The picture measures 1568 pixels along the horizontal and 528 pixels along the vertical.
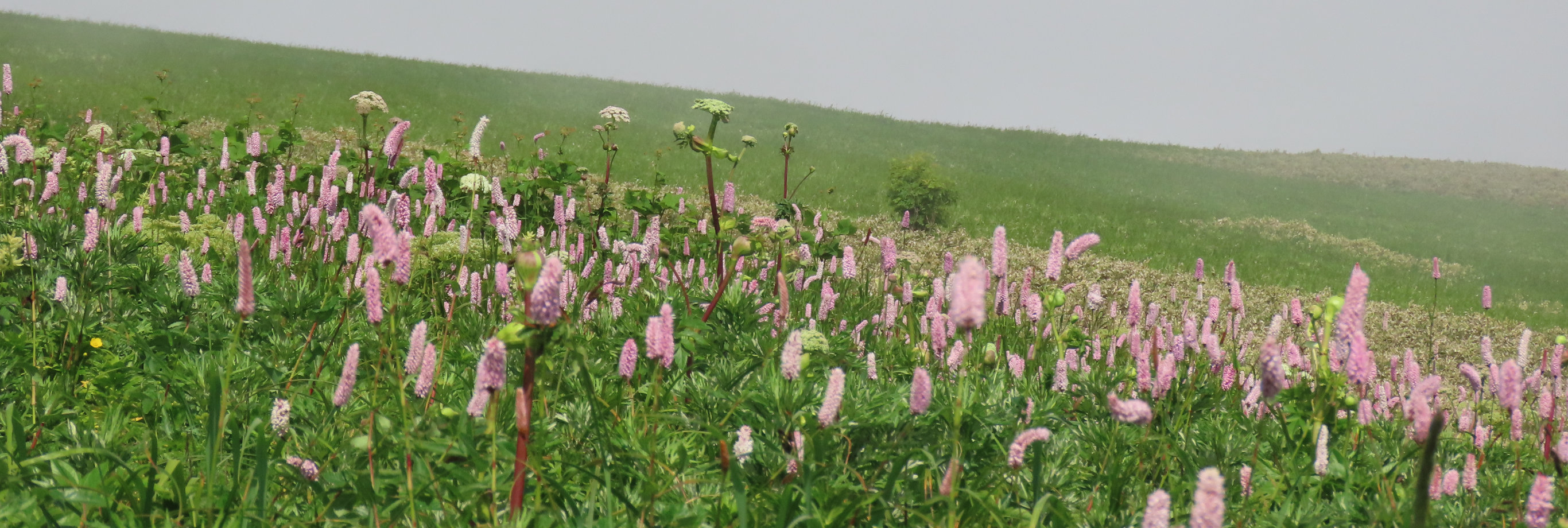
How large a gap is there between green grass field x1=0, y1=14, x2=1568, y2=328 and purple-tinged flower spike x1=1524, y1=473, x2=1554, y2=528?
15.2 m

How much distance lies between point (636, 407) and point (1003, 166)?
3461 centimetres

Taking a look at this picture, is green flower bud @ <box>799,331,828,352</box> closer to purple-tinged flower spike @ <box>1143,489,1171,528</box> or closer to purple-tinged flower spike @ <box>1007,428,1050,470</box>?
purple-tinged flower spike @ <box>1007,428,1050,470</box>

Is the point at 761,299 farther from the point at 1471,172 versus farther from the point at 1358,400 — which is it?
the point at 1471,172

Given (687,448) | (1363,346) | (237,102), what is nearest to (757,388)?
(687,448)

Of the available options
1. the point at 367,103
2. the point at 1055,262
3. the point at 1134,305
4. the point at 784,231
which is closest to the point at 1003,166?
the point at 367,103

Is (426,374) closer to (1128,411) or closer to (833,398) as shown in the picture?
(833,398)

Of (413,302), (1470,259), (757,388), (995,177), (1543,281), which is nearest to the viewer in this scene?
(757,388)

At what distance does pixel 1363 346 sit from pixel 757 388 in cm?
136

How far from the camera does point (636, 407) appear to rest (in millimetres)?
2314

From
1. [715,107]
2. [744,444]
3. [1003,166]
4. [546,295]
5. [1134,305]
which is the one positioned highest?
[1003,166]

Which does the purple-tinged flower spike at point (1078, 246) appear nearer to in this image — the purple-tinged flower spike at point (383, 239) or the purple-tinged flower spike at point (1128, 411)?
the purple-tinged flower spike at point (1128, 411)

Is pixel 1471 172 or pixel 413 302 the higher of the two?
pixel 1471 172

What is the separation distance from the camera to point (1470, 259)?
23062 millimetres

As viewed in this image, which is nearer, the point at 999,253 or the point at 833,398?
the point at 833,398
